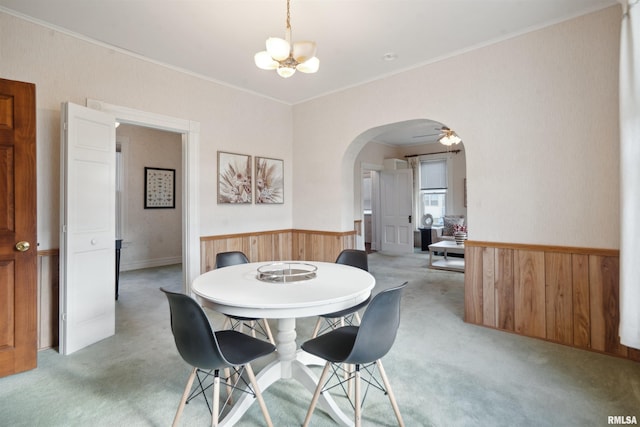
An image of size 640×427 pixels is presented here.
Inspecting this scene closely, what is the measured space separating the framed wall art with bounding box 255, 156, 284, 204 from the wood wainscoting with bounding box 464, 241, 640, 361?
2621 mm

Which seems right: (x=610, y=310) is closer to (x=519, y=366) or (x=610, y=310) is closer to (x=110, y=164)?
(x=519, y=366)

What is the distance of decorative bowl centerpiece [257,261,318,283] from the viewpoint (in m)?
2.03

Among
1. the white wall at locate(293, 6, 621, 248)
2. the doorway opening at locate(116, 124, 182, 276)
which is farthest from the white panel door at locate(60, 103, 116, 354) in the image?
the doorway opening at locate(116, 124, 182, 276)

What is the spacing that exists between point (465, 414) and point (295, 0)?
2949 millimetres

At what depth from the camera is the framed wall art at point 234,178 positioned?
4004mm

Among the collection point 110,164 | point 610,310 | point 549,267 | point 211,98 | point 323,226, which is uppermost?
point 211,98

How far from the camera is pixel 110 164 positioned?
113 inches

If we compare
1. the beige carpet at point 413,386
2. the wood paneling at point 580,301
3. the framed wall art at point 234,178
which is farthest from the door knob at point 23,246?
the wood paneling at point 580,301

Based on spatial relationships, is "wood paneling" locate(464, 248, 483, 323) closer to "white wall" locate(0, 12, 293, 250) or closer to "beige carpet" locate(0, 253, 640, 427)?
"beige carpet" locate(0, 253, 640, 427)

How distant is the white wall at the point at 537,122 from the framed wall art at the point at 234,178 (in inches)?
78.2

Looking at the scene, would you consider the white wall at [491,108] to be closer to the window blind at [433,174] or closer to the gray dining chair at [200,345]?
the gray dining chair at [200,345]

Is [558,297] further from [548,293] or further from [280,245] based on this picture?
[280,245]

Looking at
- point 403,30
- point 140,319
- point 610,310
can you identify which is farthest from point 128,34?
point 610,310

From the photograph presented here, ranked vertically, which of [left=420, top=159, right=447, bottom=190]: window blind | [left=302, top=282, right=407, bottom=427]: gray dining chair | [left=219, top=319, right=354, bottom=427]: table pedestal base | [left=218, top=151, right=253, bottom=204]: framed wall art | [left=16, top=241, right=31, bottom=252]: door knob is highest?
[left=420, top=159, right=447, bottom=190]: window blind
